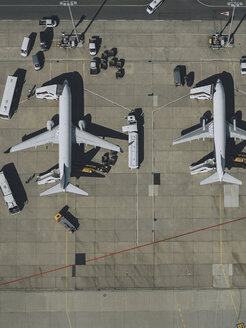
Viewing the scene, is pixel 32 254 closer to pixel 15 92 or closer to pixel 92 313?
pixel 92 313

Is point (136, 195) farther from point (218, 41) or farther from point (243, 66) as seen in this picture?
point (218, 41)

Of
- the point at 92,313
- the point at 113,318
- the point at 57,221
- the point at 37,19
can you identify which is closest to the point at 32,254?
the point at 57,221

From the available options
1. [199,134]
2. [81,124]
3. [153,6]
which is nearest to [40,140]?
[81,124]

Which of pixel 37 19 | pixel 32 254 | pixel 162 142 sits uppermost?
pixel 37 19

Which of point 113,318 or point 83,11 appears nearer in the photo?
point 113,318

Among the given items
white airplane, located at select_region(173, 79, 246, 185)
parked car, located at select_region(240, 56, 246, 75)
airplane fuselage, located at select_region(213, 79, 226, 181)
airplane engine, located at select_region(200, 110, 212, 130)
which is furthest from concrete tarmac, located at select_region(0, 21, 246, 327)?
airplane fuselage, located at select_region(213, 79, 226, 181)

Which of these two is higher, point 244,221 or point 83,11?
point 83,11

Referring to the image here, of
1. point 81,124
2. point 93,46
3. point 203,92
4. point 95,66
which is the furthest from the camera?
point 93,46
